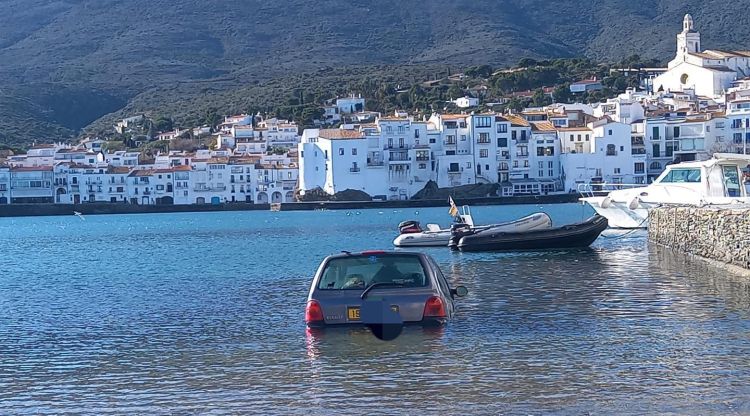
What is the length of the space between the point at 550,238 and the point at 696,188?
7722 millimetres

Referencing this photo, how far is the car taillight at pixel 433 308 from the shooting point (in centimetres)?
1417

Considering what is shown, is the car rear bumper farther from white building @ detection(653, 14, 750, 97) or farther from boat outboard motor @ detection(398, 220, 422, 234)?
white building @ detection(653, 14, 750, 97)

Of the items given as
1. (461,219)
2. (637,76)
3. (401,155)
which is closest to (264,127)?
(401,155)

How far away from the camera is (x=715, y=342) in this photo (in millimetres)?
15344

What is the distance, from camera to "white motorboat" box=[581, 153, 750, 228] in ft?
135

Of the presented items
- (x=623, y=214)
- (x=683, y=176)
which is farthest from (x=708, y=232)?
(x=623, y=214)

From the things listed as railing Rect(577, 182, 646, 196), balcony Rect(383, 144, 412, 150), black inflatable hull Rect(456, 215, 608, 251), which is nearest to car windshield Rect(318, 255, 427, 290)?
black inflatable hull Rect(456, 215, 608, 251)

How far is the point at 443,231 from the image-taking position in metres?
47.2

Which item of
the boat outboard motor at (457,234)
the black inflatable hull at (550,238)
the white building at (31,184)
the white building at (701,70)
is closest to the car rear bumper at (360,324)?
the black inflatable hull at (550,238)

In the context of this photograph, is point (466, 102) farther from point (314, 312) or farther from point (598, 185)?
point (314, 312)

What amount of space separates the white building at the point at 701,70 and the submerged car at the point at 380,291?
135 m

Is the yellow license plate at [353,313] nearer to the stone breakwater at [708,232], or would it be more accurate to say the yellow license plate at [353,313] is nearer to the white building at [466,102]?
the stone breakwater at [708,232]

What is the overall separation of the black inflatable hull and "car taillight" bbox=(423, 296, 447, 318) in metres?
24.3

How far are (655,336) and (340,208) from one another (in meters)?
101
